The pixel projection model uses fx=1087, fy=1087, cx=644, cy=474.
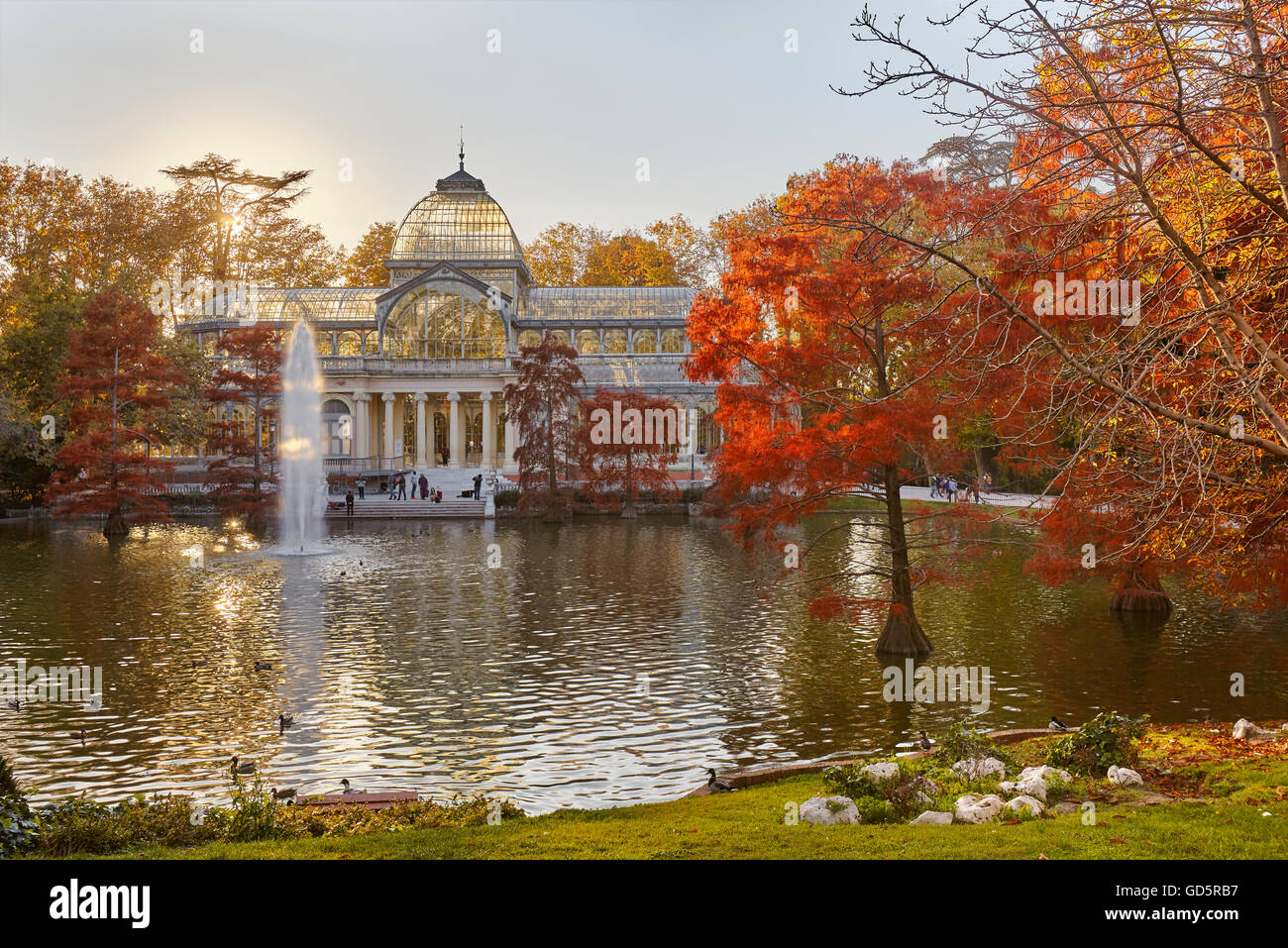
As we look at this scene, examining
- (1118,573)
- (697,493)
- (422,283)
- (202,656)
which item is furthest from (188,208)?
(1118,573)

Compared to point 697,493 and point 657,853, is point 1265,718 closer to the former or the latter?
point 657,853

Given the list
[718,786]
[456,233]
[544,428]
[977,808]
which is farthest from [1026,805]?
[456,233]

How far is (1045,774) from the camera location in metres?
10.4

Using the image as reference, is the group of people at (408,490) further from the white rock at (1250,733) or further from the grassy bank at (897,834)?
the white rock at (1250,733)

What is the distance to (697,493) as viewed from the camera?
→ 5491cm

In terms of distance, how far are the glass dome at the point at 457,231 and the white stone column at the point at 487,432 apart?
34.3ft

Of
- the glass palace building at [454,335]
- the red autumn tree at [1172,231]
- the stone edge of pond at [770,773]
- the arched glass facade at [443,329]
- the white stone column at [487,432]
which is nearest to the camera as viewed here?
the red autumn tree at [1172,231]

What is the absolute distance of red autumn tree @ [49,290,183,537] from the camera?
43.9 m

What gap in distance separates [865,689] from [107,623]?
1607 centimetres

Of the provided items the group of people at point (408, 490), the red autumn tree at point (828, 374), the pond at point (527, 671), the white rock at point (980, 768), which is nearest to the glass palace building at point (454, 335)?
the group of people at point (408, 490)

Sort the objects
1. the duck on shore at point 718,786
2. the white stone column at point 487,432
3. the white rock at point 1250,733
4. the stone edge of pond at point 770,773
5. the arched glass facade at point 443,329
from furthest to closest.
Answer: the arched glass facade at point 443,329, the white stone column at point 487,432, the white rock at point 1250,733, the stone edge of pond at point 770,773, the duck on shore at point 718,786

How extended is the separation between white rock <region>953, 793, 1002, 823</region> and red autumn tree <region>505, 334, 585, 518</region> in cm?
4175

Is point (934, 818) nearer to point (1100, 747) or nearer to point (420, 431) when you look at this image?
point (1100, 747)

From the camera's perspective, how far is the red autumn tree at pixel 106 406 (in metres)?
43.9
